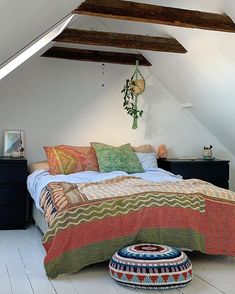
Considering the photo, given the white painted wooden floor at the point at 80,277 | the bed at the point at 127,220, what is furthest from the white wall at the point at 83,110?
the white painted wooden floor at the point at 80,277

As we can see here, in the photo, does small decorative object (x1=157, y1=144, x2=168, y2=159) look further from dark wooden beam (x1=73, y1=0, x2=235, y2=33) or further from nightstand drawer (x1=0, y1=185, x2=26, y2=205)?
dark wooden beam (x1=73, y1=0, x2=235, y2=33)

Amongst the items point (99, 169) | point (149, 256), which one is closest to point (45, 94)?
point (99, 169)

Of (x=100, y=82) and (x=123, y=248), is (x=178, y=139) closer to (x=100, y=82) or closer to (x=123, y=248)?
(x=100, y=82)

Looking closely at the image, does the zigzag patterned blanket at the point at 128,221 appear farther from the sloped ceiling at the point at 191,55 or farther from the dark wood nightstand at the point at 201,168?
the dark wood nightstand at the point at 201,168

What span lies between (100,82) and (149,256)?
10.4 feet

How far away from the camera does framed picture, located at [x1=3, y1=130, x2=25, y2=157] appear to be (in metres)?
5.21

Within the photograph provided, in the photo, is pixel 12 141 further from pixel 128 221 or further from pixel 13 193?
pixel 128 221

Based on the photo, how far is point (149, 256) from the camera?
299 centimetres

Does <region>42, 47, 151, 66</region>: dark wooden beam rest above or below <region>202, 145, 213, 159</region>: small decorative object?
above

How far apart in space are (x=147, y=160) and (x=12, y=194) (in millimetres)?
1720

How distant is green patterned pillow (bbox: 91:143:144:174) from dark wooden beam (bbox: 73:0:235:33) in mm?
1973

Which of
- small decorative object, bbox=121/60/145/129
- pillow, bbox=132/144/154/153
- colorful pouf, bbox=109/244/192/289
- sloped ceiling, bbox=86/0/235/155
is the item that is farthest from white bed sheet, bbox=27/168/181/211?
colorful pouf, bbox=109/244/192/289

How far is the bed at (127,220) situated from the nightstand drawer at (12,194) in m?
0.98

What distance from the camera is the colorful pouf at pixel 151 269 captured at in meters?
2.88
